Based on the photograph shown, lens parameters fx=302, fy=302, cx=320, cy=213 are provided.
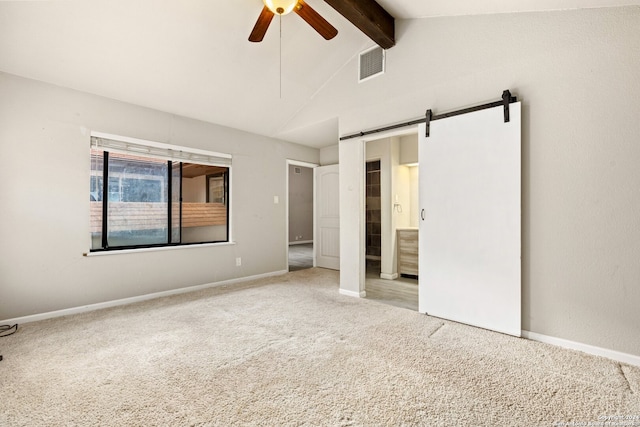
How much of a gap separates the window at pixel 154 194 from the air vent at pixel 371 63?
231 cm

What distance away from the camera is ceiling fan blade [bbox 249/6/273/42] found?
7.98 feet

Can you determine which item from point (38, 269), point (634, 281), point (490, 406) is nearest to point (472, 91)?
point (634, 281)

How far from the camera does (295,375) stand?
6.59ft

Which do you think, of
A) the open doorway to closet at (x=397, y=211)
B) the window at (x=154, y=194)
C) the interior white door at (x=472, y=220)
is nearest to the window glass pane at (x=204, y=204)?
the window at (x=154, y=194)

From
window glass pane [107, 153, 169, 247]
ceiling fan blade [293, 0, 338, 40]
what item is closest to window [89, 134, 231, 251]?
window glass pane [107, 153, 169, 247]

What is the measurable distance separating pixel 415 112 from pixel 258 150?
2.70 meters

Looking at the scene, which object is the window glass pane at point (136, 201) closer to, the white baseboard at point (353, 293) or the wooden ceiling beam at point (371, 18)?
the white baseboard at point (353, 293)

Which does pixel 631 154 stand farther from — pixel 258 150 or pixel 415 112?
pixel 258 150

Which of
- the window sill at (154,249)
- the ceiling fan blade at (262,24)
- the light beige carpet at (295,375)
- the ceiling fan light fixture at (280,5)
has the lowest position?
the light beige carpet at (295,375)

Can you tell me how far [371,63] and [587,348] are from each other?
351 cm

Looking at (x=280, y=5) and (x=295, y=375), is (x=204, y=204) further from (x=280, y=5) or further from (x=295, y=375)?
(x=295, y=375)

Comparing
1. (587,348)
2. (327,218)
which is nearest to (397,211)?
(327,218)

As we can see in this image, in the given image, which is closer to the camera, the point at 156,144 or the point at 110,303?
the point at 110,303

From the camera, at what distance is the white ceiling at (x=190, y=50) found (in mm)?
2582
